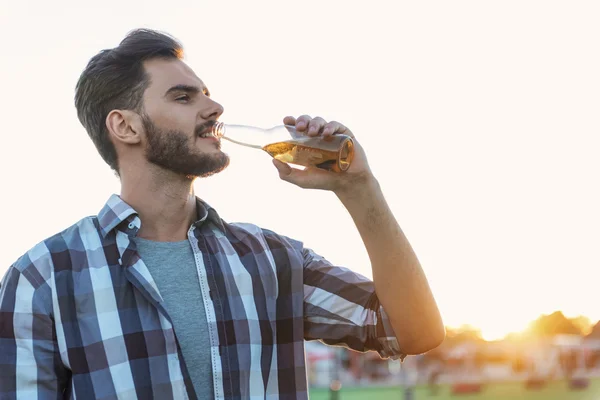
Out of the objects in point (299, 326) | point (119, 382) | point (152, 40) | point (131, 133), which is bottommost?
point (119, 382)

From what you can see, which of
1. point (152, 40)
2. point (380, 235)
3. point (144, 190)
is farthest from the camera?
point (152, 40)

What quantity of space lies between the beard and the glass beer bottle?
0.38 feet

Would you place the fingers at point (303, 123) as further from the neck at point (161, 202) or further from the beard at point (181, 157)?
the neck at point (161, 202)

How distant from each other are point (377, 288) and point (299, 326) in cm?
30

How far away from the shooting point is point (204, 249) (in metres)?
2.52

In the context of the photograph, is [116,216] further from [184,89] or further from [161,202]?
[184,89]

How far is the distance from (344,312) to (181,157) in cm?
75

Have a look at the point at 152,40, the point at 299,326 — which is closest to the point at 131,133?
the point at 152,40

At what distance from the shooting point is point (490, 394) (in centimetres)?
1853

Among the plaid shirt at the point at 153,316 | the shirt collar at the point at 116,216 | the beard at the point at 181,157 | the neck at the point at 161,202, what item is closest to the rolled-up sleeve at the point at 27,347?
the plaid shirt at the point at 153,316

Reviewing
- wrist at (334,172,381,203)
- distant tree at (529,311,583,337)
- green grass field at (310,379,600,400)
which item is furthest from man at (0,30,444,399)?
distant tree at (529,311,583,337)

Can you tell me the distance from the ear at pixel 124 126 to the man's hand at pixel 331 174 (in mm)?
562

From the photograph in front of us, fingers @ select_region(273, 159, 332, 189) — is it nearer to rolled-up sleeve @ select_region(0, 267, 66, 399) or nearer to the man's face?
the man's face

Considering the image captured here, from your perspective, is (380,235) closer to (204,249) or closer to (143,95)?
(204,249)
